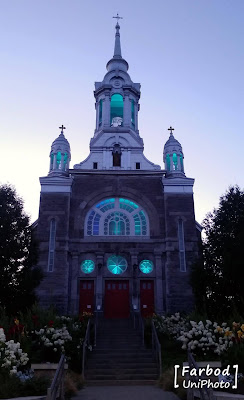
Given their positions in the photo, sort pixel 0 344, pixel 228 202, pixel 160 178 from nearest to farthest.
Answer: pixel 0 344, pixel 228 202, pixel 160 178

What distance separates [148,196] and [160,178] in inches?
65.3

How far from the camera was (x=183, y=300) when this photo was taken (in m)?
24.0

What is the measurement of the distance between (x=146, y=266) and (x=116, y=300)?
9.46 feet

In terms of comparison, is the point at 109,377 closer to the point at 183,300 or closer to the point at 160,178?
the point at 183,300

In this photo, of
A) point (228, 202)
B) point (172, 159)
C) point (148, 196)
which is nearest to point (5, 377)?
point (228, 202)

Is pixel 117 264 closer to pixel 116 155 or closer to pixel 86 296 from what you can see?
pixel 86 296

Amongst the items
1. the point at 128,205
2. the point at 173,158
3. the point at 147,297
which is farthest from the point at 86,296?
the point at 173,158

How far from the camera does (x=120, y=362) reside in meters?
14.3

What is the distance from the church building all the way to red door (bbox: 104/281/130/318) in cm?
6

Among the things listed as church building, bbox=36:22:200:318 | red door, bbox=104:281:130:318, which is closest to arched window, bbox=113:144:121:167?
church building, bbox=36:22:200:318

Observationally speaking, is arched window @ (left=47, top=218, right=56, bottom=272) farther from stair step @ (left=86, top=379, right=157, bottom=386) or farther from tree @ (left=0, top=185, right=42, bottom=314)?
stair step @ (left=86, top=379, right=157, bottom=386)

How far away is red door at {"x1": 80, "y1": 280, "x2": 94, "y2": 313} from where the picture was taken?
24.6 m

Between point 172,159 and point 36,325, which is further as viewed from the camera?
point 172,159

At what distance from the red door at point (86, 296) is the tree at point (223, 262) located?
7.65 metres
